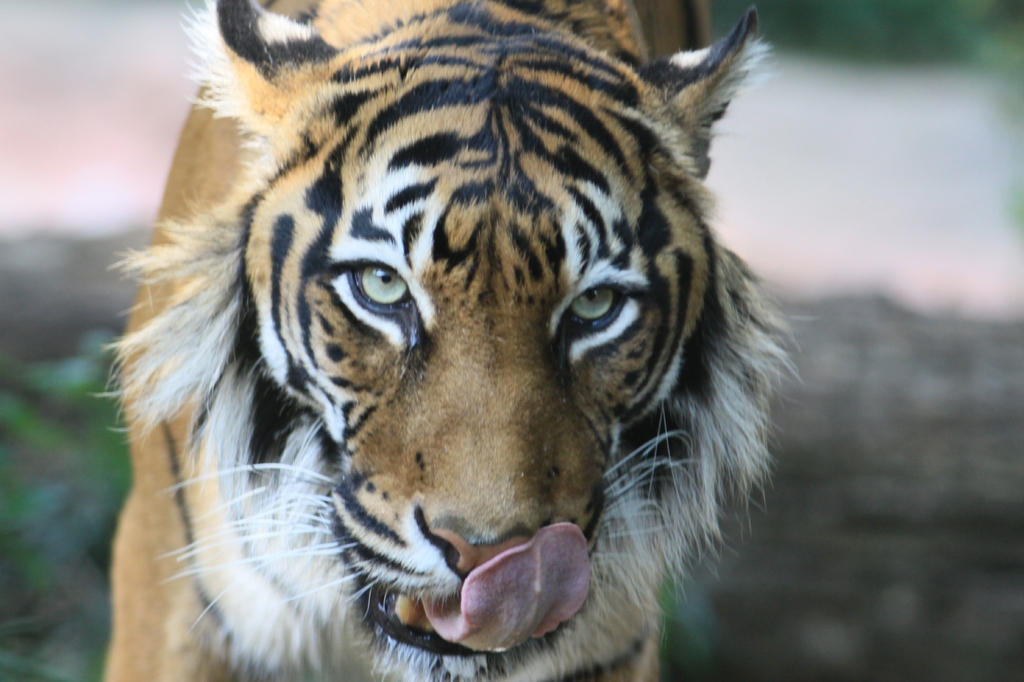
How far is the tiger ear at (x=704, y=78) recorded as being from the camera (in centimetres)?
145

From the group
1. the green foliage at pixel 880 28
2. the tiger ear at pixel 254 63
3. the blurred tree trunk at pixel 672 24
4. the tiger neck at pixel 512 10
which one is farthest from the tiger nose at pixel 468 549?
the green foliage at pixel 880 28

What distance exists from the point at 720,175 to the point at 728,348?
5.13m

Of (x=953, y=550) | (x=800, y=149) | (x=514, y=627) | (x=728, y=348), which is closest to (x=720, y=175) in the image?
(x=800, y=149)

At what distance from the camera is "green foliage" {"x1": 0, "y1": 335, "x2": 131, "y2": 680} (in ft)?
7.59

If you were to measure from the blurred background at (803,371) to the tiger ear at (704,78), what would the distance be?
12cm

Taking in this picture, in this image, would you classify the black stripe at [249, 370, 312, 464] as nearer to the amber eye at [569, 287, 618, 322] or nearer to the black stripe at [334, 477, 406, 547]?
the black stripe at [334, 477, 406, 547]

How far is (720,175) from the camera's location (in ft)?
21.4

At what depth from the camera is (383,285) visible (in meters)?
1.28

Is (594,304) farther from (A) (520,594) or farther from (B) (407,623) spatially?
(B) (407,623)

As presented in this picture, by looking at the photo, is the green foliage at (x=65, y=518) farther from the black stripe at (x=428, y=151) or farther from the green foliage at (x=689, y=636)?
the green foliage at (x=689, y=636)

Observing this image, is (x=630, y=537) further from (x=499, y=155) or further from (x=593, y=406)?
(x=499, y=155)

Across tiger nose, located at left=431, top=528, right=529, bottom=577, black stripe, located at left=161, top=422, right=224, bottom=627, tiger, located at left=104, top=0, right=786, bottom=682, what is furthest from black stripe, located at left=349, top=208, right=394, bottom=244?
black stripe, located at left=161, top=422, right=224, bottom=627

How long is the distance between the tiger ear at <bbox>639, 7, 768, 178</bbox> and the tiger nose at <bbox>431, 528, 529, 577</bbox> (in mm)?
589

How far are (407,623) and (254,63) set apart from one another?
28.8 inches
